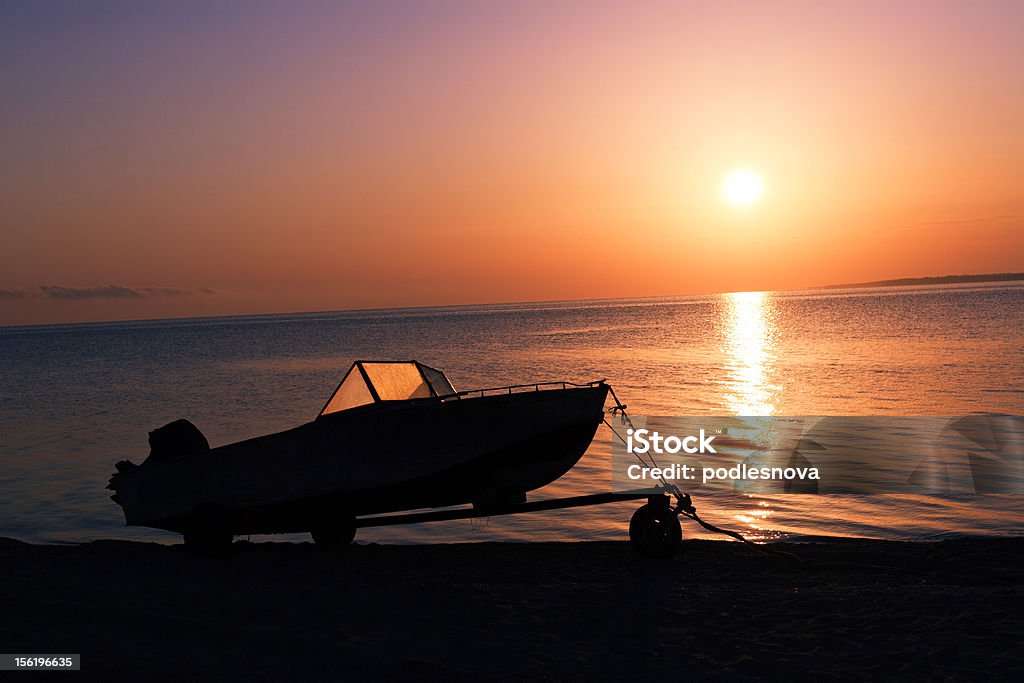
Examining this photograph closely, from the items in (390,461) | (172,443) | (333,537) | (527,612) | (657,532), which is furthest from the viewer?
→ (333,537)

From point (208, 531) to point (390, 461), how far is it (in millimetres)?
2543

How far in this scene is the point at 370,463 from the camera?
1057 cm

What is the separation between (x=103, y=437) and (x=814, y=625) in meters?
23.2

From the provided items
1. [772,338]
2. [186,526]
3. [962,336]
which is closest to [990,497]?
[186,526]

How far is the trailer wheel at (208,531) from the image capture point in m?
10.8

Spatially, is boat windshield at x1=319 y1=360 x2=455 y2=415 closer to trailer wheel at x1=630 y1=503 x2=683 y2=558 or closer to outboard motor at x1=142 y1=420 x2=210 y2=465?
outboard motor at x1=142 y1=420 x2=210 y2=465

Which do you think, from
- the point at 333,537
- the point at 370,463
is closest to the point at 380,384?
the point at 370,463

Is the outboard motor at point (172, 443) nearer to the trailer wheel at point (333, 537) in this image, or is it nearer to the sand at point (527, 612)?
the sand at point (527, 612)

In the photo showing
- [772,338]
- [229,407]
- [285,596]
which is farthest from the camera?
[772,338]

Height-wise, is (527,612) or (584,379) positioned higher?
(584,379)

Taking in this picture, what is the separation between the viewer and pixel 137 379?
51781 millimetres

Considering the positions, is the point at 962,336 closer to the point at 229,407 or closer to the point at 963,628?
the point at 229,407

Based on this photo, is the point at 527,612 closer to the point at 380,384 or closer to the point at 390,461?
the point at 390,461

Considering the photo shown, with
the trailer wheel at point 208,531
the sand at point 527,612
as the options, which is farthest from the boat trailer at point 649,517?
the trailer wheel at point 208,531
